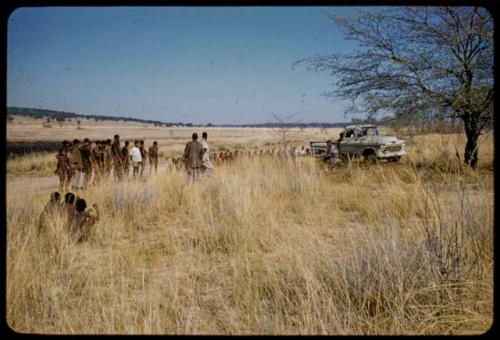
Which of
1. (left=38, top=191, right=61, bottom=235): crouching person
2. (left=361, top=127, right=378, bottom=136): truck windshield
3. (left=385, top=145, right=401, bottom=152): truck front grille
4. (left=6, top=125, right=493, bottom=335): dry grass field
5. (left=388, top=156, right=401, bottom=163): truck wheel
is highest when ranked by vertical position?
(left=361, top=127, right=378, bottom=136): truck windshield

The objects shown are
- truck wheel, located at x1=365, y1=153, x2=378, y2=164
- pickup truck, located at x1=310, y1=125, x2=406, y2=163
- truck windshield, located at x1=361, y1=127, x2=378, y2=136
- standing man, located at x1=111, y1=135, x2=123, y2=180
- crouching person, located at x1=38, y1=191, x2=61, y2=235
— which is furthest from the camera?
truck windshield, located at x1=361, y1=127, x2=378, y2=136

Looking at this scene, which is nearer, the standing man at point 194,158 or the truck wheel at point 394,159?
the standing man at point 194,158

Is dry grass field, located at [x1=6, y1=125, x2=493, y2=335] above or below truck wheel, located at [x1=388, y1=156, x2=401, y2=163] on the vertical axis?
below

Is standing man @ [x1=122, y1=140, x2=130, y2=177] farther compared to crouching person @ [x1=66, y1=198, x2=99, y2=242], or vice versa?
standing man @ [x1=122, y1=140, x2=130, y2=177]

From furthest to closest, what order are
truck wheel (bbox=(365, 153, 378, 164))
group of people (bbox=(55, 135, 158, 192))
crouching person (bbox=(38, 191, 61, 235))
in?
1. truck wheel (bbox=(365, 153, 378, 164))
2. group of people (bbox=(55, 135, 158, 192))
3. crouching person (bbox=(38, 191, 61, 235))

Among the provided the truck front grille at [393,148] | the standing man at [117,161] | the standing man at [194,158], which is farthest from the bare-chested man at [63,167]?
the truck front grille at [393,148]

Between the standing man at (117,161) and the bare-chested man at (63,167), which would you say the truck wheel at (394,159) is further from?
the bare-chested man at (63,167)

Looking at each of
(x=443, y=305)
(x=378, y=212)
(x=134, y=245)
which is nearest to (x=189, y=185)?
(x=134, y=245)

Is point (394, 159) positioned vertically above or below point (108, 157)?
below

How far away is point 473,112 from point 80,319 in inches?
381

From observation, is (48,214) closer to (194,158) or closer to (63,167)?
(194,158)

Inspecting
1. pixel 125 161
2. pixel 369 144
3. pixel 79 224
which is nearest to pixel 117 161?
pixel 125 161

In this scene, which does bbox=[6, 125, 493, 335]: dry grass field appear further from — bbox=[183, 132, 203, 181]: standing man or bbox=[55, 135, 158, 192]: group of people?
bbox=[183, 132, 203, 181]: standing man

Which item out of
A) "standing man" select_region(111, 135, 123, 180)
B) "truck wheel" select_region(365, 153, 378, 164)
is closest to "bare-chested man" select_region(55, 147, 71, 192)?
"standing man" select_region(111, 135, 123, 180)
